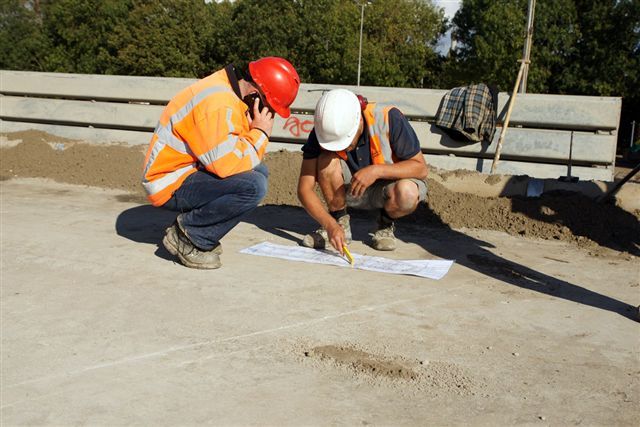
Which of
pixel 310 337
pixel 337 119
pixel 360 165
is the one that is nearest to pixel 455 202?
pixel 360 165

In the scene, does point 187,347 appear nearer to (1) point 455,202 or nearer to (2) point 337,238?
(2) point 337,238

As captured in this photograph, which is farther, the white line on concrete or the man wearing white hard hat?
the man wearing white hard hat

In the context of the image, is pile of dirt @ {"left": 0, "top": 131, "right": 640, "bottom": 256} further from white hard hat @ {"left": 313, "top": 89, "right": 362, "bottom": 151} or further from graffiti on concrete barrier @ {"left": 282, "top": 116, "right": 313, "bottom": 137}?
white hard hat @ {"left": 313, "top": 89, "right": 362, "bottom": 151}

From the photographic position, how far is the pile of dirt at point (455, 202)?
541cm

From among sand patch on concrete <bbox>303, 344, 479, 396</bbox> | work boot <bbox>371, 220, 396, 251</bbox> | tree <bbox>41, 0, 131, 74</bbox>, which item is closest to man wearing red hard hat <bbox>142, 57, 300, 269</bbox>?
work boot <bbox>371, 220, 396, 251</bbox>

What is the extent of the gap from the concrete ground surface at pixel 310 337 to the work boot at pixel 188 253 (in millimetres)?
86

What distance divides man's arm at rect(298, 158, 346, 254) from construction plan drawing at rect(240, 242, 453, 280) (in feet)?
0.55

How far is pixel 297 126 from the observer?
767 cm

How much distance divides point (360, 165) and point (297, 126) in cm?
317

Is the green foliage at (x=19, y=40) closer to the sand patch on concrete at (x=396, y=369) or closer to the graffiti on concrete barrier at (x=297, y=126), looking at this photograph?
the graffiti on concrete barrier at (x=297, y=126)

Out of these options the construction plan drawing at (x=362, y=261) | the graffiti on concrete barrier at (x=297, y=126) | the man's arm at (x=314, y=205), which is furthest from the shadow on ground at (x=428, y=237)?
the graffiti on concrete barrier at (x=297, y=126)

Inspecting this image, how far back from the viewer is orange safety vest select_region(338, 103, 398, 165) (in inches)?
178

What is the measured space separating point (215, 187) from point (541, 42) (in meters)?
26.4

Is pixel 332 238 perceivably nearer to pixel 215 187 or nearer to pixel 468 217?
pixel 215 187
